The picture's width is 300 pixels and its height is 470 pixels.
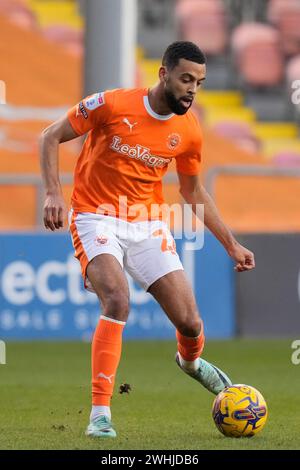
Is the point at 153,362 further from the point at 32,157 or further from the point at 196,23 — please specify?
the point at 196,23

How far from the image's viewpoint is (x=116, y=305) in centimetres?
619

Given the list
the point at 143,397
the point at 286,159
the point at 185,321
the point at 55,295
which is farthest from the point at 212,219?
the point at 286,159

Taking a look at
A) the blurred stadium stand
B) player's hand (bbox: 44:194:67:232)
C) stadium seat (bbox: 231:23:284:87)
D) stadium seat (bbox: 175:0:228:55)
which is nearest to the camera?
player's hand (bbox: 44:194:67:232)

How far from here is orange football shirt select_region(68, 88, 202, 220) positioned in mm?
6512

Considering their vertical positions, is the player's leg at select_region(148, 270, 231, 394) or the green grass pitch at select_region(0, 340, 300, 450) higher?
the player's leg at select_region(148, 270, 231, 394)

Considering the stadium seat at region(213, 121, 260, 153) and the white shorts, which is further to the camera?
the stadium seat at region(213, 121, 260, 153)

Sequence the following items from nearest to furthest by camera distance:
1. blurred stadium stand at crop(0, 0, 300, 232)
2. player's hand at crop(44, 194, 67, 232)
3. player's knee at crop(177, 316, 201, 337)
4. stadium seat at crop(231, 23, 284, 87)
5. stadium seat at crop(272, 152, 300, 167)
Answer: player's hand at crop(44, 194, 67, 232)
player's knee at crop(177, 316, 201, 337)
blurred stadium stand at crop(0, 0, 300, 232)
stadium seat at crop(272, 152, 300, 167)
stadium seat at crop(231, 23, 284, 87)

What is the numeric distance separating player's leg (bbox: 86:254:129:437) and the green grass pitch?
17cm
